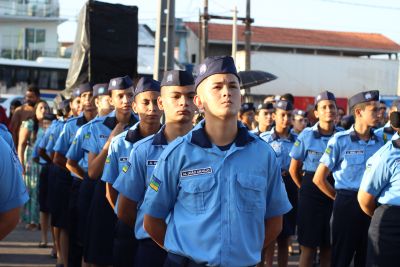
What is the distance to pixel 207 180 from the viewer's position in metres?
4.16

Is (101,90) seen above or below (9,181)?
above

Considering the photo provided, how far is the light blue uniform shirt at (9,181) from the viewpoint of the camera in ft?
13.1

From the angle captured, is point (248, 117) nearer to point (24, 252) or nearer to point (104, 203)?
point (24, 252)

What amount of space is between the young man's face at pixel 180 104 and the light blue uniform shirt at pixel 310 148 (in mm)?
3994

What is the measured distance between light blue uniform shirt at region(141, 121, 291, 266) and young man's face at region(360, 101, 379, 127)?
376 cm

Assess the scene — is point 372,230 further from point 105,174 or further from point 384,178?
point 105,174

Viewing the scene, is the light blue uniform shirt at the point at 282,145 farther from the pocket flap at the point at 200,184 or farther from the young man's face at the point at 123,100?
the pocket flap at the point at 200,184

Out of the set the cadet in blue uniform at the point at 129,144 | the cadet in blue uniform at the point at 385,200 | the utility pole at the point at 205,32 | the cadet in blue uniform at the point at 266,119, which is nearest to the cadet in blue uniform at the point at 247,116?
the cadet in blue uniform at the point at 266,119

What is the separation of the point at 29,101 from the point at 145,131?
783 centimetres

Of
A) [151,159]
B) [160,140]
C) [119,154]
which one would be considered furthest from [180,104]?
[119,154]

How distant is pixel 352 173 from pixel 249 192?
3.92 metres

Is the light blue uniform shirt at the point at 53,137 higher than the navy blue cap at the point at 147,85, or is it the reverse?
the navy blue cap at the point at 147,85

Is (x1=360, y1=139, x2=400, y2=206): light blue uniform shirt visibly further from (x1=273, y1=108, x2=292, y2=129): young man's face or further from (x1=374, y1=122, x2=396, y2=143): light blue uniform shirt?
(x1=273, y1=108, x2=292, y2=129): young man's face

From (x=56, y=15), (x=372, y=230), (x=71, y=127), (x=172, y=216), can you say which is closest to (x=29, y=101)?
(x=71, y=127)
